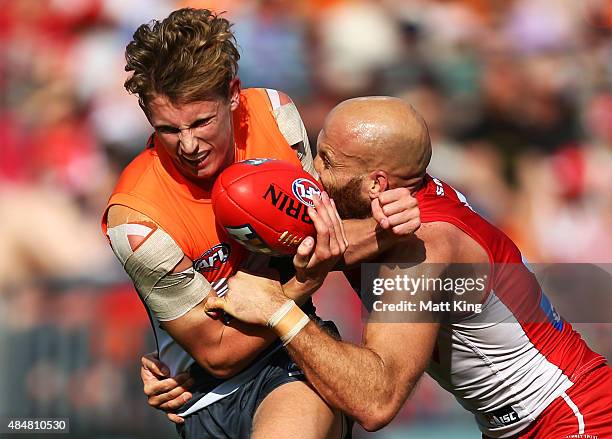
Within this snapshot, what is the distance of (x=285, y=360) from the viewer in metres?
4.49

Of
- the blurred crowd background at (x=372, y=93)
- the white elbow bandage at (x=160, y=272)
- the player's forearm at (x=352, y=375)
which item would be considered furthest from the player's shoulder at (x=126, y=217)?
the blurred crowd background at (x=372, y=93)

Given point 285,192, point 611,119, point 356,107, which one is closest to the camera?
point 285,192

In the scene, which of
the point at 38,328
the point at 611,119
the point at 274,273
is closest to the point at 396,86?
the point at 611,119

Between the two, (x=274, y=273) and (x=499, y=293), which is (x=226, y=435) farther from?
(x=499, y=293)

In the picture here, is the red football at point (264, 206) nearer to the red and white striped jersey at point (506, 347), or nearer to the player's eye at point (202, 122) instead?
the player's eye at point (202, 122)

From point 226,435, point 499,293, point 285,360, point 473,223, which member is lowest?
point 226,435

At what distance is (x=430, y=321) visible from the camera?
4047 millimetres

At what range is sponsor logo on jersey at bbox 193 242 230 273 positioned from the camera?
4.26 m

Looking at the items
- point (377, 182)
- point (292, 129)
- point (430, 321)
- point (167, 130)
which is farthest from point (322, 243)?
point (292, 129)

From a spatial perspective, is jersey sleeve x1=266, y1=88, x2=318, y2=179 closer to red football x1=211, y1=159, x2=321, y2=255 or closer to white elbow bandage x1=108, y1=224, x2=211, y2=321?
red football x1=211, y1=159, x2=321, y2=255

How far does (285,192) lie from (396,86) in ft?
13.3

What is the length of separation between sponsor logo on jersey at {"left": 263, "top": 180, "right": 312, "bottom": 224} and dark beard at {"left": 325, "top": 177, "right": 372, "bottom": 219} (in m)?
0.38

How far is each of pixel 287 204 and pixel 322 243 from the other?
23 cm

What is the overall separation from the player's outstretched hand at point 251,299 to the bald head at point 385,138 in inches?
26.9
